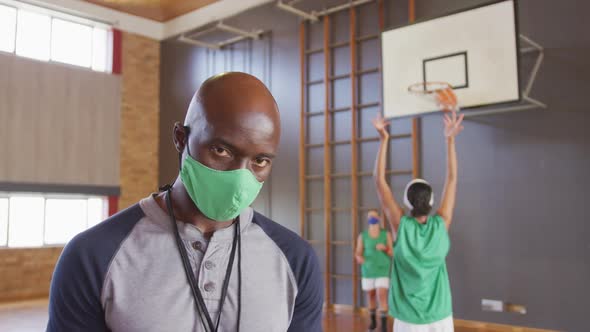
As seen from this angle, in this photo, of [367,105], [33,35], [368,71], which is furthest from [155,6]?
[367,105]

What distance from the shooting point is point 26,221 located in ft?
29.9

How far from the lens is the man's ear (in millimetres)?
1036

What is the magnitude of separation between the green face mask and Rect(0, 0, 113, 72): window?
9.41m

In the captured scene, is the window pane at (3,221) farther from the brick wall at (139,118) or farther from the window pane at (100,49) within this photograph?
the window pane at (100,49)

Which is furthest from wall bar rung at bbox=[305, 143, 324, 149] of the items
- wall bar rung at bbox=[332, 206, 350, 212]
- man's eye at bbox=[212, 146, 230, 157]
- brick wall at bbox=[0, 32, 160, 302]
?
man's eye at bbox=[212, 146, 230, 157]

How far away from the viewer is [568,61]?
575 cm

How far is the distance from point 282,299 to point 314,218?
6.94 metres

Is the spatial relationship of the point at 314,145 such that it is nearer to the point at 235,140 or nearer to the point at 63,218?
the point at 63,218

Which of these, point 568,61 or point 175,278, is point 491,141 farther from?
point 175,278

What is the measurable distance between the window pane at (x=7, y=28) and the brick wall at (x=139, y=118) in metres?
1.98

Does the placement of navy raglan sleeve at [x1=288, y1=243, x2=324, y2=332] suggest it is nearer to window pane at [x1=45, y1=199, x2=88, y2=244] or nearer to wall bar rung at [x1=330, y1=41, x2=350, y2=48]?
wall bar rung at [x1=330, y1=41, x2=350, y2=48]

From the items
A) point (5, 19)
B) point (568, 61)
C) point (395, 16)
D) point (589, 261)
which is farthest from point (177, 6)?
point (589, 261)

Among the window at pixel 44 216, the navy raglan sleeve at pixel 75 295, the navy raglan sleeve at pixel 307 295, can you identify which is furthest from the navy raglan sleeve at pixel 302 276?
the window at pixel 44 216

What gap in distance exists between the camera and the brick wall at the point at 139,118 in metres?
10.4
